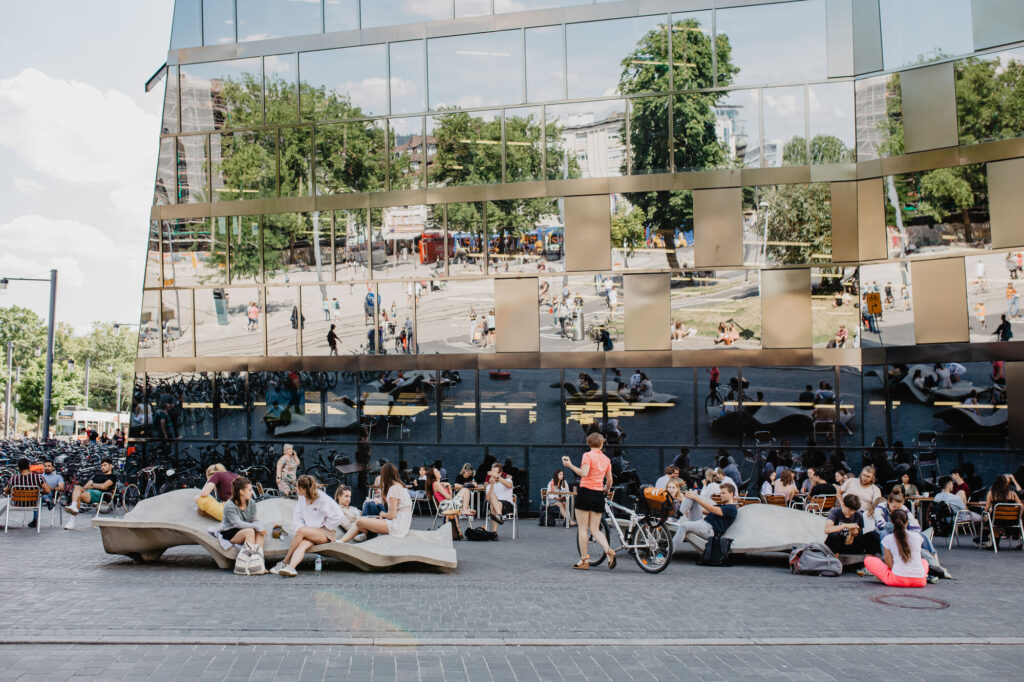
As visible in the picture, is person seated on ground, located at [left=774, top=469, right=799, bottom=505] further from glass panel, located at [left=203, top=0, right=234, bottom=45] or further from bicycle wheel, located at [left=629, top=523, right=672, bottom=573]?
glass panel, located at [left=203, top=0, right=234, bottom=45]

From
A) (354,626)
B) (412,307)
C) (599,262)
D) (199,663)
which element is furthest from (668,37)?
(199,663)

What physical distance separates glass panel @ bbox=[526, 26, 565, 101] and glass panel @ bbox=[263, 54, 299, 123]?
20.8ft

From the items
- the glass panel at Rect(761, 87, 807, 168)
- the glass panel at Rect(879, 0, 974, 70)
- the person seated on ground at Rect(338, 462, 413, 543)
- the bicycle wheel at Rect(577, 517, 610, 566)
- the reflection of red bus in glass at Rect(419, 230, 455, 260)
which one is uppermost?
the glass panel at Rect(879, 0, 974, 70)

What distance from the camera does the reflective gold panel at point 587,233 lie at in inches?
906

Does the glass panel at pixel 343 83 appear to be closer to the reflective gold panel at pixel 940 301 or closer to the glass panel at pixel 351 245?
the glass panel at pixel 351 245

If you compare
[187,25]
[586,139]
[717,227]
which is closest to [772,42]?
[717,227]

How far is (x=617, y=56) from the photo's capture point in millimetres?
23344

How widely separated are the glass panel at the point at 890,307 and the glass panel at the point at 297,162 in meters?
14.1

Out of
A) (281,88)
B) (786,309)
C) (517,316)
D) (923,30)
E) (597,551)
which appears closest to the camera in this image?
(597,551)

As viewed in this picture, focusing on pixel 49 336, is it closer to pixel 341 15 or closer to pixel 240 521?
pixel 341 15

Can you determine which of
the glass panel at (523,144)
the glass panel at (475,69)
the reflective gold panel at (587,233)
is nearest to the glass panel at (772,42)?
the reflective gold panel at (587,233)

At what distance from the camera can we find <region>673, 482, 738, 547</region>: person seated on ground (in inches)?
566

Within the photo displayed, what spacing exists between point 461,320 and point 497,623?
14498mm

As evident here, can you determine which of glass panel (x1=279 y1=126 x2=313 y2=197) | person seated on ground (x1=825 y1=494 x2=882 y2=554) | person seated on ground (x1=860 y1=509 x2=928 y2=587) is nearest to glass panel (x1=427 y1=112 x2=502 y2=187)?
glass panel (x1=279 y1=126 x2=313 y2=197)
